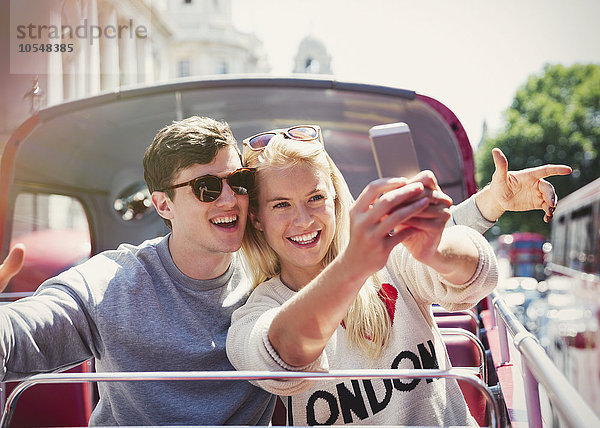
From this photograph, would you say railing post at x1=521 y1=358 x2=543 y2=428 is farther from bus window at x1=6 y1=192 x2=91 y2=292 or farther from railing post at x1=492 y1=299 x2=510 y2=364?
bus window at x1=6 y1=192 x2=91 y2=292

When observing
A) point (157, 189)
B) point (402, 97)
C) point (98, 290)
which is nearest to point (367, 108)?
point (402, 97)

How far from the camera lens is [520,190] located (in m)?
2.22

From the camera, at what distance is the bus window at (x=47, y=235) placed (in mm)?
3744

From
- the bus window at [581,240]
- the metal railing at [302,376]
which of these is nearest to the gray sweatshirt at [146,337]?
the metal railing at [302,376]

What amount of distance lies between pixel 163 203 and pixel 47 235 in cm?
210

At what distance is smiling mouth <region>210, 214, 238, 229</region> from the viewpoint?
227 centimetres

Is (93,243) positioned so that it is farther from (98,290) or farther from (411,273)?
(411,273)

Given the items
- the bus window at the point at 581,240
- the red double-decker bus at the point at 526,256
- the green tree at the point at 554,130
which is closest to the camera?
the bus window at the point at 581,240

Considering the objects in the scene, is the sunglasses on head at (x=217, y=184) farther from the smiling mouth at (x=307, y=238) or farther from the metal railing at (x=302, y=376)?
the metal railing at (x=302, y=376)

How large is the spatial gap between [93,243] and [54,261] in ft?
0.92

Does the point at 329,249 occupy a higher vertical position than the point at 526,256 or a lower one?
higher

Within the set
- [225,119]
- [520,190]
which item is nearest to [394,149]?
[520,190]

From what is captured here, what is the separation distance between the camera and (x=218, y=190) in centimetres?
226

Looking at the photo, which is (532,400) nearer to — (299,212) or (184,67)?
(299,212)
